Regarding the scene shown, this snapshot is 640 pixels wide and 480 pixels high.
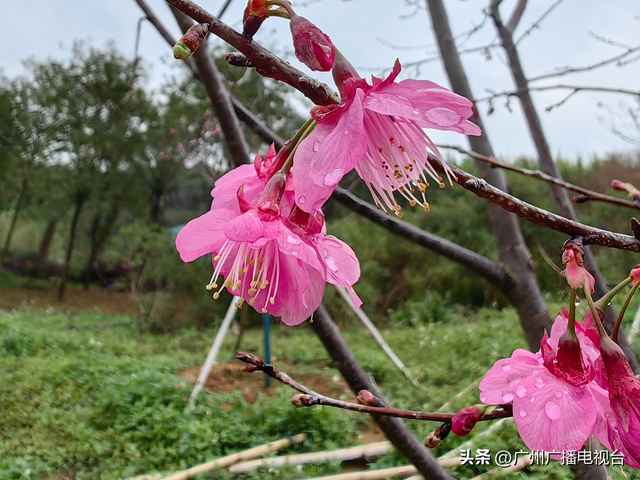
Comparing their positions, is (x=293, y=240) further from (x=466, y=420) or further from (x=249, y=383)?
(x=249, y=383)

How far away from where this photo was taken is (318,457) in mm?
2086

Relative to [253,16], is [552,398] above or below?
below

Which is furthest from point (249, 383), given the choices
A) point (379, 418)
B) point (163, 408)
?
point (379, 418)

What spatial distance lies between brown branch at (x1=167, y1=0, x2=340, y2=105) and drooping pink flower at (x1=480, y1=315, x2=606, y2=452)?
27cm

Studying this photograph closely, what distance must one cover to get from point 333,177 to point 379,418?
0.57m

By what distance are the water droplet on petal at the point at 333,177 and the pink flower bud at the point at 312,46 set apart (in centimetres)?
9

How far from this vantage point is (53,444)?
7.70ft

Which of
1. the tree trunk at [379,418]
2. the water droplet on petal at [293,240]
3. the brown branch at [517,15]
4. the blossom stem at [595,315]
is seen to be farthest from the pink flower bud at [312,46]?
the brown branch at [517,15]

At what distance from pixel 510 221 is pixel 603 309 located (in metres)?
0.82

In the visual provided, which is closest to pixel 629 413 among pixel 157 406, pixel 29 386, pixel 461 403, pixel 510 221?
pixel 510 221

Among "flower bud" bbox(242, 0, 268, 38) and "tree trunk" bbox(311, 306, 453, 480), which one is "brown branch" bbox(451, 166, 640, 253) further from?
"tree trunk" bbox(311, 306, 453, 480)

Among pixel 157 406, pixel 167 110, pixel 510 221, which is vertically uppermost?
pixel 167 110

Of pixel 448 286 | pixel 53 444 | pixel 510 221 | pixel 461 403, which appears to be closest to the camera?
pixel 510 221

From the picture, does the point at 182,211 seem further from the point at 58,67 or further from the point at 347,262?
the point at 347,262
